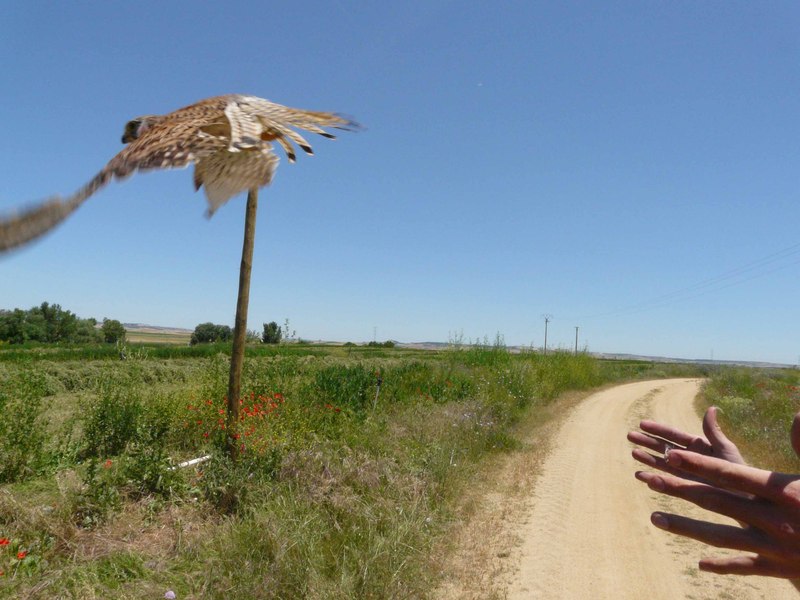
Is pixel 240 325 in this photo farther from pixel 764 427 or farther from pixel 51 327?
pixel 51 327

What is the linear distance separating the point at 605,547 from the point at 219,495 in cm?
361

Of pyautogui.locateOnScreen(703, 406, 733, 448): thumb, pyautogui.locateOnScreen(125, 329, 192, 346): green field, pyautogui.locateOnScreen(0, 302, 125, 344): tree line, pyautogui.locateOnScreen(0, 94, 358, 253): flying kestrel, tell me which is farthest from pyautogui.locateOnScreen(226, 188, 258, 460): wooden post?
pyautogui.locateOnScreen(0, 302, 125, 344): tree line

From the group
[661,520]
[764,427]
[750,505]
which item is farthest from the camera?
[764,427]

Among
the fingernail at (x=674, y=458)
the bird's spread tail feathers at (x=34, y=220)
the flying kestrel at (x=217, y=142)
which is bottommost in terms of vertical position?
the fingernail at (x=674, y=458)

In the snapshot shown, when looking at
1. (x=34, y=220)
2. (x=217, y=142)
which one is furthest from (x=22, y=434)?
(x=34, y=220)

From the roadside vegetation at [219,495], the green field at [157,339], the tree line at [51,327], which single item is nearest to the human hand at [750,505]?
the roadside vegetation at [219,495]

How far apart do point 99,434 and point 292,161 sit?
5.54 metres

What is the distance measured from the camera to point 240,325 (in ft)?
15.3

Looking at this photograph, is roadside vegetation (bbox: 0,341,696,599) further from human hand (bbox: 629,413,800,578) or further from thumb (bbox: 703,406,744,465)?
human hand (bbox: 629,413,800,578)

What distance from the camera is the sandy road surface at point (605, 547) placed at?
424cm

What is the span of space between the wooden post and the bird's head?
132 inches

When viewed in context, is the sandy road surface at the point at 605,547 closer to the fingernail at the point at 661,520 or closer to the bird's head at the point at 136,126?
the fingernail at the point at 661,520

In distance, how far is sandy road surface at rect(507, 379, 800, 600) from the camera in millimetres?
4242

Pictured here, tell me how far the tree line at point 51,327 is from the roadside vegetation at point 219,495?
23.2 m
